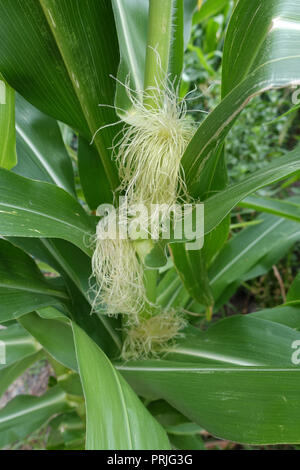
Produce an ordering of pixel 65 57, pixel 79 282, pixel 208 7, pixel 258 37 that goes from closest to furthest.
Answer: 1. pixel 258 37
2. pixel 65 57
3. pixel 79 282
4. pixel 208 7

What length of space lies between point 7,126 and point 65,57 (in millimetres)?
107

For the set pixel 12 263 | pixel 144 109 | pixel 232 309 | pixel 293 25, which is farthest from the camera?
pixel 232 309

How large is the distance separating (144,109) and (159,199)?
0.33ft

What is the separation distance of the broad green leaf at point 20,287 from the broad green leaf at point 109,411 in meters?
0.11

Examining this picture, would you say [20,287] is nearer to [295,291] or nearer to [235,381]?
[235,381]

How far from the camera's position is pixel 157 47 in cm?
40

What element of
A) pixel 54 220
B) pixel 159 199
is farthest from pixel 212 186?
pixel 54 220

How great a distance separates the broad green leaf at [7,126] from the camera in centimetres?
43

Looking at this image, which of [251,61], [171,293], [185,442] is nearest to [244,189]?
[251,61]

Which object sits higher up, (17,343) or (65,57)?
(65,57)

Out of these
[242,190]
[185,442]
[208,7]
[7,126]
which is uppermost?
[208,7]

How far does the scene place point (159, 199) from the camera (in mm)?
409

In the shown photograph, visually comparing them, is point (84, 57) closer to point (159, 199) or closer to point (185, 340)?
point (159, 199)

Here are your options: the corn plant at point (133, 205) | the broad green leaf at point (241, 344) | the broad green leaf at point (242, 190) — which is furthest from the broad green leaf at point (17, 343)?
the broad green leaf at point (242, 190)
